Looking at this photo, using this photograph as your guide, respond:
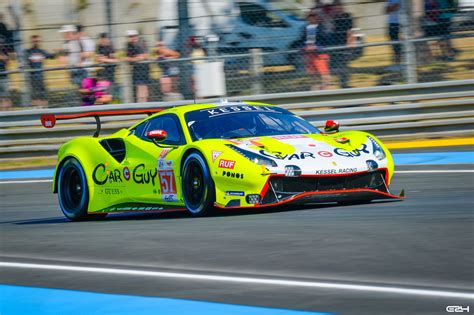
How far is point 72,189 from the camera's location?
10312mm

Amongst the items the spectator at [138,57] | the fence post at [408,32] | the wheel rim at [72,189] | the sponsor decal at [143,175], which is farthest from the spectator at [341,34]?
the sponsor decal at [143,175]

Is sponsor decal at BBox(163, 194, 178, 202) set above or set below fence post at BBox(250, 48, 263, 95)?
below

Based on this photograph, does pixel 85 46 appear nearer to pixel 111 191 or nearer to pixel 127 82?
pixel 127 82

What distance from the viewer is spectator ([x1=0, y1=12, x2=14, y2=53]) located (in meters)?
15.9

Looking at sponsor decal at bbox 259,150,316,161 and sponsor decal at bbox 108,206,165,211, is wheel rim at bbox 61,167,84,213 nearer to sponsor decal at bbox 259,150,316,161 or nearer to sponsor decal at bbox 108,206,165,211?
sponsor decal at bbox 108,206,165,211

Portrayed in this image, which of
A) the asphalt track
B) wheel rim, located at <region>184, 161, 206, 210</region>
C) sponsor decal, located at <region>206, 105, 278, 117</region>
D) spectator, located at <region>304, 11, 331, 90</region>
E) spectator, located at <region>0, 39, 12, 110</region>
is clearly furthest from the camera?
spectator, located at <region>0, 39, 12, 110</region>

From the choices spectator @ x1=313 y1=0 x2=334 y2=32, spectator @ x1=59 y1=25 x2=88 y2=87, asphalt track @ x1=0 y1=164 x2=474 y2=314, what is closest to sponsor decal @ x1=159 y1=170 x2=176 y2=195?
asphalt track @ x1=0 y1=164 x2=474 y2=314

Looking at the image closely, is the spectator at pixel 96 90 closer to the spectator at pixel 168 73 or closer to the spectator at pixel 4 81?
the spectator at pixel 168 73

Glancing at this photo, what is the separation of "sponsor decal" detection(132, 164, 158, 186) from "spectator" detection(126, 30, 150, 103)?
6086 mm

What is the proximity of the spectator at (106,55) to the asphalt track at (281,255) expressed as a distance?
6.16m

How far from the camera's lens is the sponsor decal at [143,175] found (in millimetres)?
9125

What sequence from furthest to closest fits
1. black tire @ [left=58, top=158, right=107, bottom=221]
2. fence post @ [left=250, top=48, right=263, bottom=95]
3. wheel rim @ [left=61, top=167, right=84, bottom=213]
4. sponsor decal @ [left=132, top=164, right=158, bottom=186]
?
fence post @ [left=250, top=48, right=263, bottom=95] → wheel rim @ [left=61, top=167, right=84, bottom=213] → black tire @ [left=58, top=158, right=107, bottom=221] → sponsor decal @ [left=132, top=164, right=158, bottom=186]

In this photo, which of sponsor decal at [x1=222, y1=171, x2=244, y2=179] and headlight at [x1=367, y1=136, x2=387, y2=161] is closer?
sponsor decal at [x1=222, y1=171, x2=244, y2=179]

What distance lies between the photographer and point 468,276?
16.8 feet
